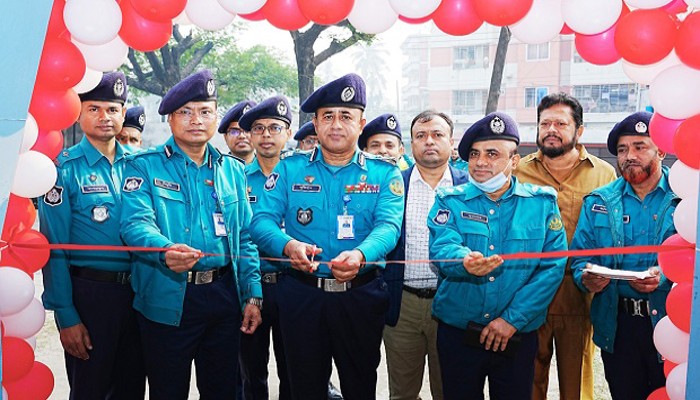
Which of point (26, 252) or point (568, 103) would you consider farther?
point (568, 103)

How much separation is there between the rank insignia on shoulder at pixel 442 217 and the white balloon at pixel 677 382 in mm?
1180

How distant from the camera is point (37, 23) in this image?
2424mm

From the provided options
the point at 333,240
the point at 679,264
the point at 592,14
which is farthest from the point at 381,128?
the point at 679,264

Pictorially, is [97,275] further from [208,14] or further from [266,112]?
[266,112]

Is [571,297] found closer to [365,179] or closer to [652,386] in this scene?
[652,386]

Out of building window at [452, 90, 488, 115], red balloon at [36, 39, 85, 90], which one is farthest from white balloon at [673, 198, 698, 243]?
building window at [452, 90, 488, 115]

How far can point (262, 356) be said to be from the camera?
13.9 ft

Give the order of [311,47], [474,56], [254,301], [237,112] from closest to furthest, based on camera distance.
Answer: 1. [254,301]
2. [237,112]
3. [311,47]
4. [474,56]

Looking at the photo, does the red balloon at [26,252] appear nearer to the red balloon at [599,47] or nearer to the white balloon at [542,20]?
the white balloon at [542,20]

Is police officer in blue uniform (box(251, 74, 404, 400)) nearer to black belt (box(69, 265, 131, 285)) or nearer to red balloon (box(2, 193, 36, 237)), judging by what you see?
black belt (box(69, 265, 131, 285))

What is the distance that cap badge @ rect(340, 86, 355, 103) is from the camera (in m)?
3.24

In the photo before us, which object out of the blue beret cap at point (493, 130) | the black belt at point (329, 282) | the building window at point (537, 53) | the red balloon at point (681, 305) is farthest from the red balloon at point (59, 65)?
the building window at point (537, 53)

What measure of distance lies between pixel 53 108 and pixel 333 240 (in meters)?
1.45

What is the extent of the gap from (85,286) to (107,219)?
375 millimetres
